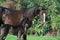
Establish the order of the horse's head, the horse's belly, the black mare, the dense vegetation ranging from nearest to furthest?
the black mare → the horse's head → the horse's belly → the dense vegetation

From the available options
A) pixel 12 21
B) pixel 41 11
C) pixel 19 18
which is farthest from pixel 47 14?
pixel 41 11

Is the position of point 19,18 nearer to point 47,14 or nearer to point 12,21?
point 12,21

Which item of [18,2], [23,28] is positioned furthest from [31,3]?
[23,28]

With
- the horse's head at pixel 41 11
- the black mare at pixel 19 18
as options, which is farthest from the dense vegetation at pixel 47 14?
the horse's head at pixel 41 11

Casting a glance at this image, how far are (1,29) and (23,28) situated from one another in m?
0.92

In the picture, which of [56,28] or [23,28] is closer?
[23,28]

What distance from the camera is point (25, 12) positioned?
11.9 m

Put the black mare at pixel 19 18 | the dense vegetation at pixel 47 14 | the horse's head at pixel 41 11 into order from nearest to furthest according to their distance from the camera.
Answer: the black mare at pixel 19 18
the horse's head at pixel 41 11
the dense vegetation at pixel 47 14

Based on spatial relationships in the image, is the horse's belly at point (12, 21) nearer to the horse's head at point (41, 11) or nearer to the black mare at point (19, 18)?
the black mare at point (19, 18)

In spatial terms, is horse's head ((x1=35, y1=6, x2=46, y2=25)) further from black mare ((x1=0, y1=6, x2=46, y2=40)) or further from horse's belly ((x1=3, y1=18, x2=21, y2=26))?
horse's belly ((x1=3, y1=18, x2=21, y2=26))

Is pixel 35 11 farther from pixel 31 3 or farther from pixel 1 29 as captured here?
pixel 31 3

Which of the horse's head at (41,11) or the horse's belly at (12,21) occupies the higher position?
the horse's head at (41,11)

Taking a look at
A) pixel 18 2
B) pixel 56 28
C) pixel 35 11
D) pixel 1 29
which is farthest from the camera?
pixel 18 2

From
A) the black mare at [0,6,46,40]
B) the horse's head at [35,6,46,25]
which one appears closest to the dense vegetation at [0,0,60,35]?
the black mare at [0,6,46,40]
